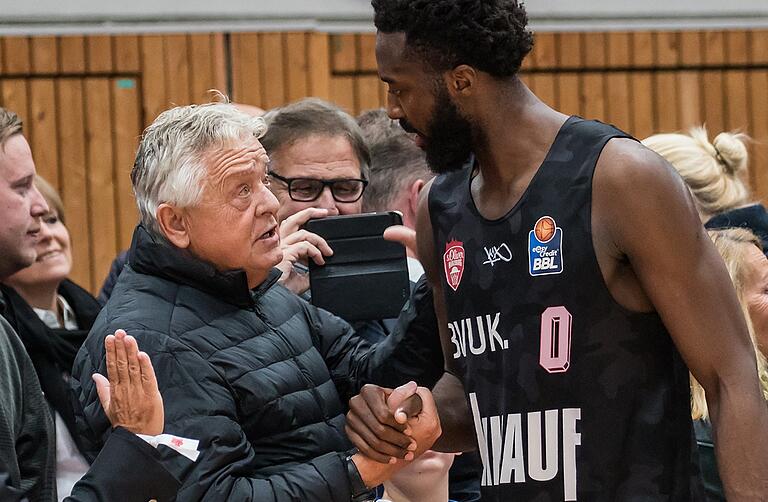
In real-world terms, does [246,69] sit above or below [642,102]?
above

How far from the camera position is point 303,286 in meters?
3.32

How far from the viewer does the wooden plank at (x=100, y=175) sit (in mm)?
6090

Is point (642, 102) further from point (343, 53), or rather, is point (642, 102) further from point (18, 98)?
point (18, 98)

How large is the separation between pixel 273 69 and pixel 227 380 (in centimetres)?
405

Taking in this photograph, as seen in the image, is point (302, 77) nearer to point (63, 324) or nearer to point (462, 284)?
point (63, 324)

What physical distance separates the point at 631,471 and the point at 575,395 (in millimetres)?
168

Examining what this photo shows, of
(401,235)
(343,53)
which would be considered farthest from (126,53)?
(401,235)

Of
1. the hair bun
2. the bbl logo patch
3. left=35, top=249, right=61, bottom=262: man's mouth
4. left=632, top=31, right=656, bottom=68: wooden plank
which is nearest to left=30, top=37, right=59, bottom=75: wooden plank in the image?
left=35, top=249, right=61, bottom=262: man's mouth

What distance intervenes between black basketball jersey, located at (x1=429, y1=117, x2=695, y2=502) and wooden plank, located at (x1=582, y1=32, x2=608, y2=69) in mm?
4439

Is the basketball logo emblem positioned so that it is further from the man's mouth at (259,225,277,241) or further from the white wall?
the white wall

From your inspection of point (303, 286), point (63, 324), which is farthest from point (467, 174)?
point (63, 324)

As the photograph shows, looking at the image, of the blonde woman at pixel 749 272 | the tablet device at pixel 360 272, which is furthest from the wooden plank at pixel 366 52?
the tablet device at pixel 360 272

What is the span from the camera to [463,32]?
2.30 meters

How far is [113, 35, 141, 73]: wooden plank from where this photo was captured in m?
6.11
